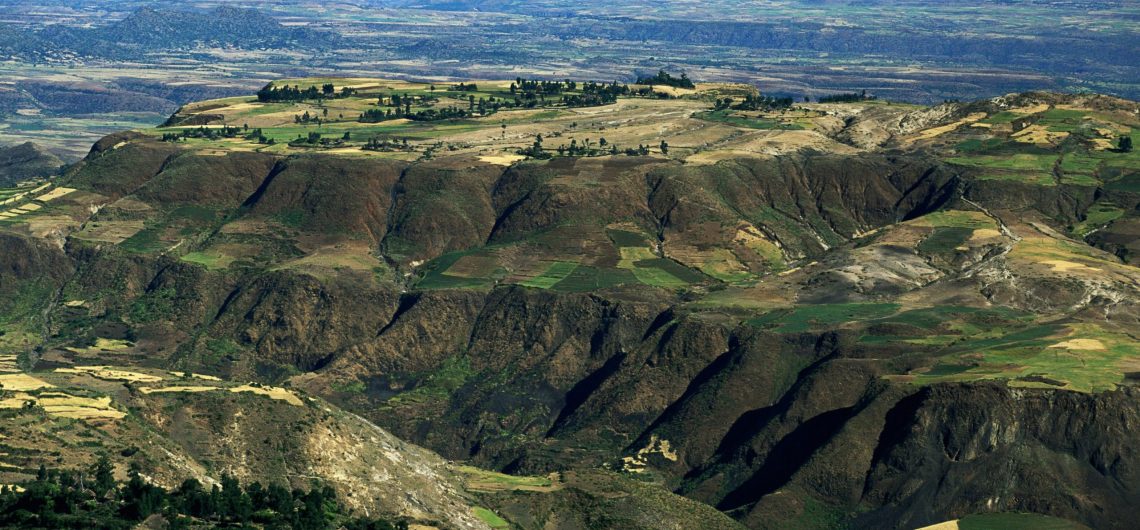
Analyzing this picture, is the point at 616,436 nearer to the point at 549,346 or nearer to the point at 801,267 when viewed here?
the point at 549,346

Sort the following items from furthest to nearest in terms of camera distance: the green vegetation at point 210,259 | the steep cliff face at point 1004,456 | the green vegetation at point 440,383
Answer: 1. the green vegetation at point 210,259
2. the green vegetation at point 440,383
3. the steep cliff face at point 1004,456

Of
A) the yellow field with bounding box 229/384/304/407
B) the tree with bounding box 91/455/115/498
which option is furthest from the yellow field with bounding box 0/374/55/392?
the tree with bounding box 91/455/115/498

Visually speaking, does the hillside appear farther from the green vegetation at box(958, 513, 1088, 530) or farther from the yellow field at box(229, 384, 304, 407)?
the green vegetation at box(958, 513, 1088, 530)

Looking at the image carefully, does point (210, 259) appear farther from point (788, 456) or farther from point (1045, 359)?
point (1045, 359)

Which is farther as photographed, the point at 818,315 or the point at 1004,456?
the point at 818,315

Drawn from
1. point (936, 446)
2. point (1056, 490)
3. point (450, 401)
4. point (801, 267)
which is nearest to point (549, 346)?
point (450, 401)

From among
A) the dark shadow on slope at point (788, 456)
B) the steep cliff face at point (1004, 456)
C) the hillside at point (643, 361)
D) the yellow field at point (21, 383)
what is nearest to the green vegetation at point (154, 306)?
the hillside at point (643, 361)

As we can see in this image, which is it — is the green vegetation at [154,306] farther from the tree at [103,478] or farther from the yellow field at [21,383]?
the tree at [103,478]

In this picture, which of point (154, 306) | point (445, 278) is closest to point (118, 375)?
point (154, 306)

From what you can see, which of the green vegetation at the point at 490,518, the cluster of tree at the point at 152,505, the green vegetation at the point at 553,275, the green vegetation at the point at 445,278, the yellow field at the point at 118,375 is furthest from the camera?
the green vegetation at the point at 445,278
